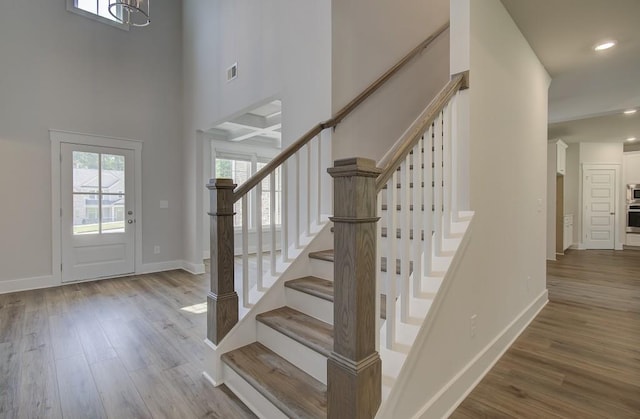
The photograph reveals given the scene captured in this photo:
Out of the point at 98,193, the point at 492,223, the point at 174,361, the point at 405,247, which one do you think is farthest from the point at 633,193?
the point at 98,193

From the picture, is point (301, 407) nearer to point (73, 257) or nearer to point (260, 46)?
point (260, 46)

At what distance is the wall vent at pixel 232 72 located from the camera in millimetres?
3936

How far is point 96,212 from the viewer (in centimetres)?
457

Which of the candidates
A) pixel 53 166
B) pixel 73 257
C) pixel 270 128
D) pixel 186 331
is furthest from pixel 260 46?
pixel 73 257

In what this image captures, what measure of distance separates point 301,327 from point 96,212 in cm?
421

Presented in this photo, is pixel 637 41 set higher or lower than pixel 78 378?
higher

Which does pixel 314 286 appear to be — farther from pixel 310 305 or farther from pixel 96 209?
pixel 96 209

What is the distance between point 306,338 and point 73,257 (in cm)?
432

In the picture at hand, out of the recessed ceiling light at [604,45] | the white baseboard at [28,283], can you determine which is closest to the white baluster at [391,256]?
the recessed ceiling light at [604,45]

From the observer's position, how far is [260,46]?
347 centimetres

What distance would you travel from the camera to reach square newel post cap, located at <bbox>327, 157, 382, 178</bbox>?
3.76 ft

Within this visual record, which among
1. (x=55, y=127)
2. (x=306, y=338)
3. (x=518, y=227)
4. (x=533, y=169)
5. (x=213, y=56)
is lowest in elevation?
(x=306, y=338)

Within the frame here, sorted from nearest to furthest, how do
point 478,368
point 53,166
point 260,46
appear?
point 478,368, point 260,46, point 53,166

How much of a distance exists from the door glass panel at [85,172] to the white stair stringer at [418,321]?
15.6 ft
